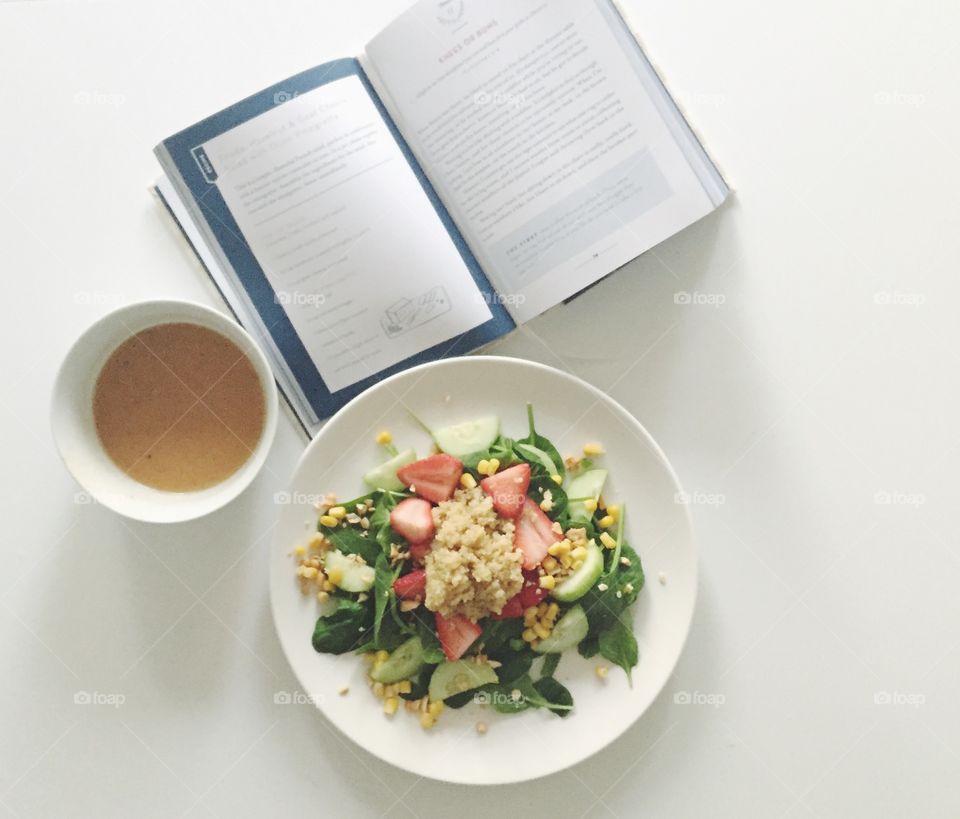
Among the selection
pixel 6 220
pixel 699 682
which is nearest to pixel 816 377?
pixel 699 682

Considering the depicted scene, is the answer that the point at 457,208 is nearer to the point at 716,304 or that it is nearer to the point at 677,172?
the point at 677,172

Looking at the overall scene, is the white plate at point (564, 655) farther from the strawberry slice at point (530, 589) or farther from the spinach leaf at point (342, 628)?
the strawberry slice at point (530, 589)

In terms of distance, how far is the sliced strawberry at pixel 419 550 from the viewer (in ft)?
3.47

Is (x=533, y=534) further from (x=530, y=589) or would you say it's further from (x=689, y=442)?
(x=689, y=442)

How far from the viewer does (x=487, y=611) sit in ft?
3.41

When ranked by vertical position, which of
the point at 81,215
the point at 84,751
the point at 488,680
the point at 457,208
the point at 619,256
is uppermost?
the point at 81,215

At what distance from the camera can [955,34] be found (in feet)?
3.84

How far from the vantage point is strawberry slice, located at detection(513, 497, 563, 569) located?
1.05 meters

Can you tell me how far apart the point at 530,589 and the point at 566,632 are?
82 millimetres

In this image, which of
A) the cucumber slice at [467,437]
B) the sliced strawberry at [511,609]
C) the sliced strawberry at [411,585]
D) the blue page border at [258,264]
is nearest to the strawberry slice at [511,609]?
the sliced strawberry at [511,609]

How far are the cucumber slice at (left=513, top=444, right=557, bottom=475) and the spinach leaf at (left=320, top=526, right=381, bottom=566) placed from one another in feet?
0.78

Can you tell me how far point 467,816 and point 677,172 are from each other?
963 millimetres

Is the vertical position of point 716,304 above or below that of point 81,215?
below

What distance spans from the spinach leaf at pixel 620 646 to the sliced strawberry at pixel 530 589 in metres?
0.11
